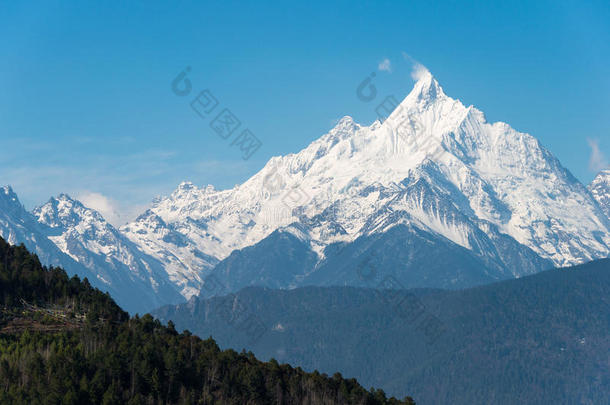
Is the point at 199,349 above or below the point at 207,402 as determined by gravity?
above

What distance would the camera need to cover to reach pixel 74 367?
165m

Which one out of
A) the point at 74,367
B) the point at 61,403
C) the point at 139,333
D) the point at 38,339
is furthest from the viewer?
the point at 139,333

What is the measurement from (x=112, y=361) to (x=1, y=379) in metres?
18.2

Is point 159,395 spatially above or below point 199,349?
below

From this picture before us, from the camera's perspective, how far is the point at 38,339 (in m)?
181

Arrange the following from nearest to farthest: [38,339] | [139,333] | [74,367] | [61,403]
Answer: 1. [61,403]
2. [74,367]
3. [38,339]
4. [139,333]

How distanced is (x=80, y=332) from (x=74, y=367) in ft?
76.4

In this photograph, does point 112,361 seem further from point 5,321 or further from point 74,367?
point 5,321

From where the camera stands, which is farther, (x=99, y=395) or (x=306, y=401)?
(x=306, y=401)

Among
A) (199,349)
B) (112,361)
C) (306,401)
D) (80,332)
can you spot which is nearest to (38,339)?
(80,332)

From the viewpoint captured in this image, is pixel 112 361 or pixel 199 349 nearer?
pixel 112 361

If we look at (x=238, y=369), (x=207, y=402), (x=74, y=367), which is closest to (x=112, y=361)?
(x=74, y=367)

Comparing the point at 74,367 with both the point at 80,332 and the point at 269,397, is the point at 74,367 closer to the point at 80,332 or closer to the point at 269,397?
the point at 80,332

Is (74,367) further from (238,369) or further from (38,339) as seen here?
(238,369)
